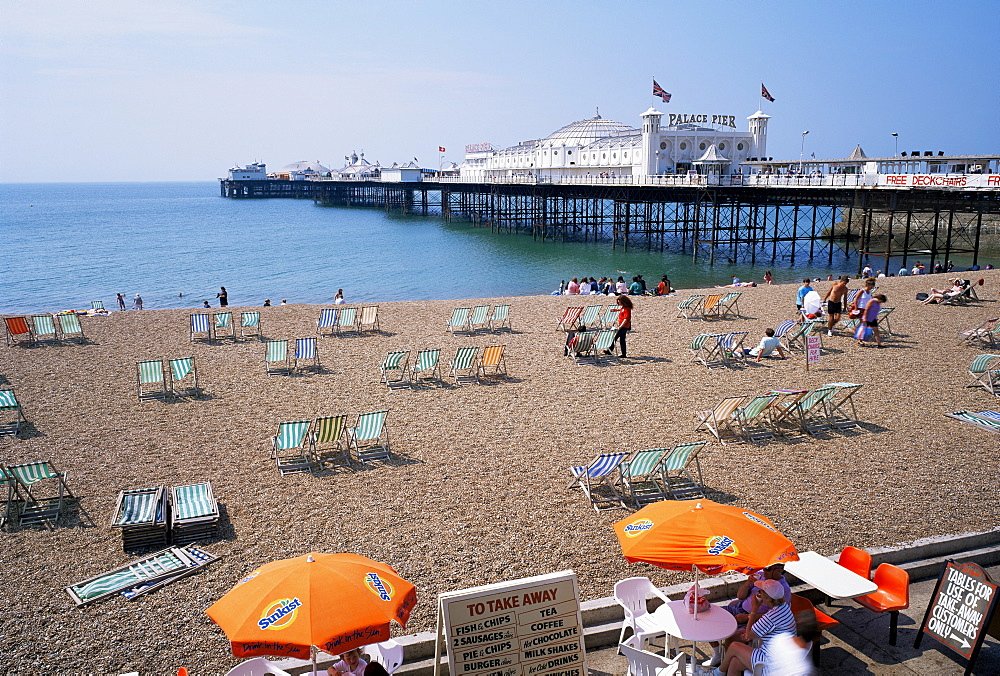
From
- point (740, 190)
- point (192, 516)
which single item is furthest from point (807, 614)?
point (740, 190)

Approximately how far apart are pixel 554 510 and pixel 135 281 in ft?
116

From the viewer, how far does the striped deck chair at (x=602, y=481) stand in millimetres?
6867

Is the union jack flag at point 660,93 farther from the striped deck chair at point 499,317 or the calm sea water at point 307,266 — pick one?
the striped deck chair at point 499,317

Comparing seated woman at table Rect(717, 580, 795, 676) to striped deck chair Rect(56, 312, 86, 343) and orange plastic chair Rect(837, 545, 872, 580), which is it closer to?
orange plastic chair Rect(837, 545, 872, 580)

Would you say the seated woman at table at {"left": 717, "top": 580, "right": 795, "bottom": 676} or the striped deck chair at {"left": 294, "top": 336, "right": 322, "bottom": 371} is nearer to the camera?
the seated woman at table at {"left": 717, "top": 580, "right": 795, "bottom": 676}

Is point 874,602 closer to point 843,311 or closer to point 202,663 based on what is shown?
point 202,663

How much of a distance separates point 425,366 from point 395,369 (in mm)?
879

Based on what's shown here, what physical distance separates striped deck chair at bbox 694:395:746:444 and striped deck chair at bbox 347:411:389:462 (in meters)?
3.57

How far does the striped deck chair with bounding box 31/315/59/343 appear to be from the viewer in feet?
45.0

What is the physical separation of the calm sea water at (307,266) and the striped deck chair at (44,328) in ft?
51.3

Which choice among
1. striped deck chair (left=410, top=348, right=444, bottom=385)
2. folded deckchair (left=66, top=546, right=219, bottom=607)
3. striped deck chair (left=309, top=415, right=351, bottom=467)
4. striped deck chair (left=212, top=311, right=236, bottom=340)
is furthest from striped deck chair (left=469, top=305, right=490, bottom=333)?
folded deckchair (left=66, top=546, right=219, bottom=607)

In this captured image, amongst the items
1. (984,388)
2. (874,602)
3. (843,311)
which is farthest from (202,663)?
(843,311)

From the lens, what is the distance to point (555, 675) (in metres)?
3.88

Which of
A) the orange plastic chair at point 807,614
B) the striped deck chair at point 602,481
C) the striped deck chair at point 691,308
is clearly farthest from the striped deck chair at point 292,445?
the striped deck chair at point 691,308
